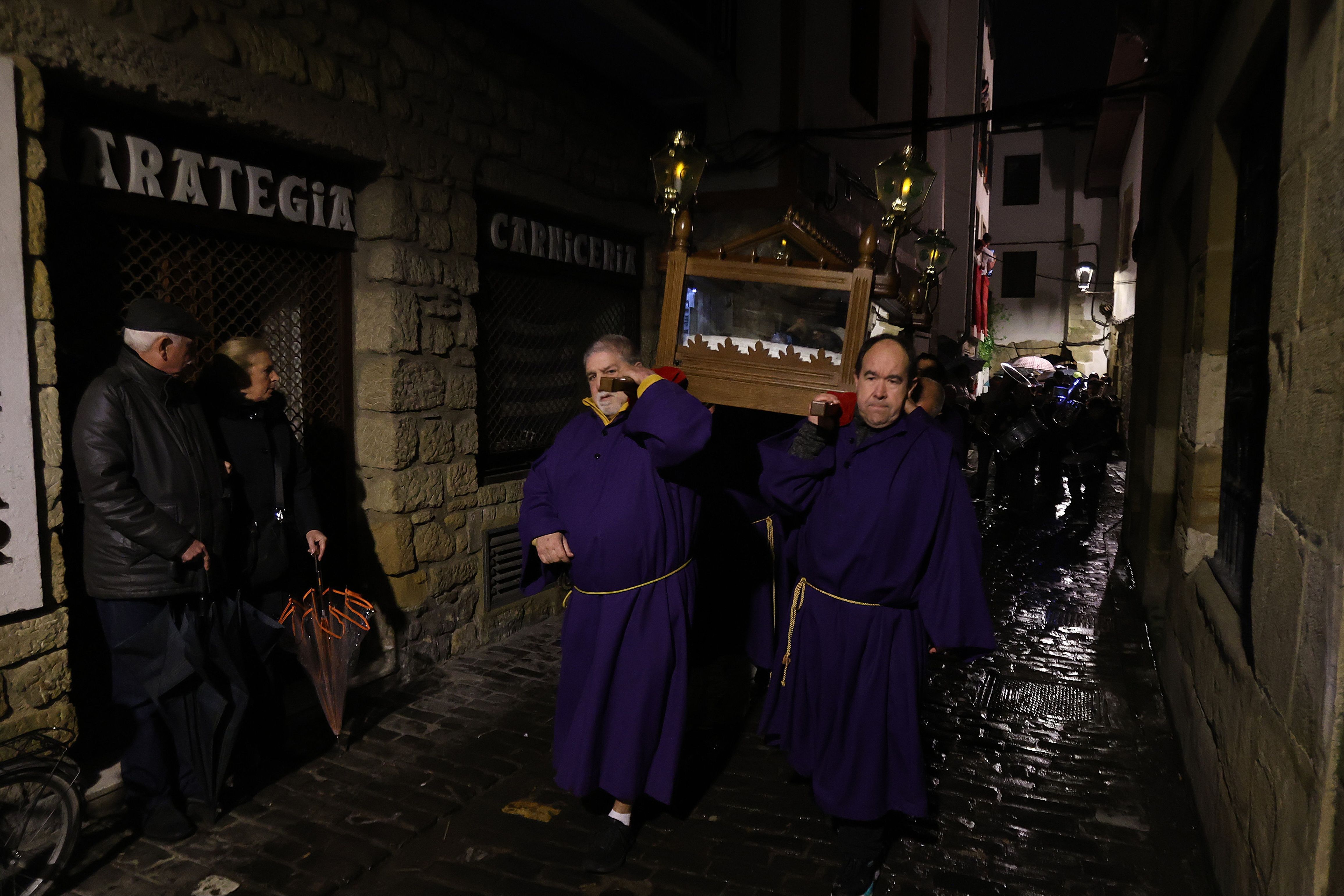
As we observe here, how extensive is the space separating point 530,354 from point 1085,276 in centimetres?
2420

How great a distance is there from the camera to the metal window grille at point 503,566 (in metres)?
6.04

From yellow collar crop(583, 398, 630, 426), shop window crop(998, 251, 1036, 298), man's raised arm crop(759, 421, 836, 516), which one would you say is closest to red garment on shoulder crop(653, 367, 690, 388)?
yellow collar crop(583, 398, 630, 426)

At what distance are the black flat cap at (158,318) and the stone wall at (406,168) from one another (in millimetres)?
638

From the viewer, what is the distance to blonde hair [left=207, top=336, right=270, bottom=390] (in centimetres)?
405

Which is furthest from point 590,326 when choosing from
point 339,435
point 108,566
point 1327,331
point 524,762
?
point 1327,331

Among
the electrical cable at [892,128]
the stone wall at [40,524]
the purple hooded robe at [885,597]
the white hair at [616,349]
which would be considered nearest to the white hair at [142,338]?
the stone wall at [40,524]

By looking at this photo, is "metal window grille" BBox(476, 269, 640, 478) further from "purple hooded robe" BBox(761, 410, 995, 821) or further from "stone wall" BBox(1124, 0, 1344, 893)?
"stone wall" BBox(1124, 0, 1344, 893)

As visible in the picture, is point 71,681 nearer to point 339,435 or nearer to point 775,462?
point 339,435

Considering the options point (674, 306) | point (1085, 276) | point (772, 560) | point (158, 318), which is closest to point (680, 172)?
point (674, 306)

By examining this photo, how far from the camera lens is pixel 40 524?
138 inches

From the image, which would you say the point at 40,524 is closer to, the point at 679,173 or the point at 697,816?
the point at 697,816

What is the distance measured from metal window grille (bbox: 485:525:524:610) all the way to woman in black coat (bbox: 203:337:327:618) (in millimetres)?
1903

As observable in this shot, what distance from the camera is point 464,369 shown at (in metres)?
5.72

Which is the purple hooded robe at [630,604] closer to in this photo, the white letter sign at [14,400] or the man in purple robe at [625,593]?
the man in purple robe at [625,593]
